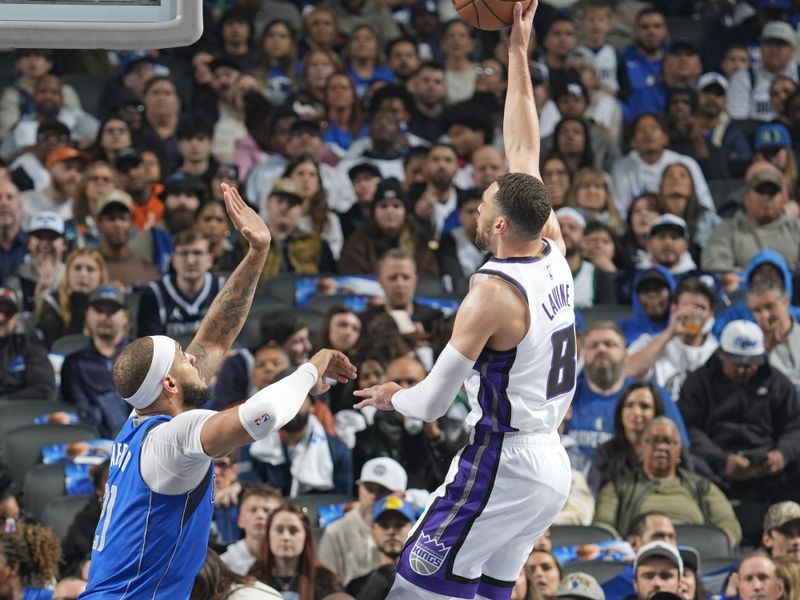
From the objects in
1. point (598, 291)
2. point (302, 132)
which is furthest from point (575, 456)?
point (302, 132)

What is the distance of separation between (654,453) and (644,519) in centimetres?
64

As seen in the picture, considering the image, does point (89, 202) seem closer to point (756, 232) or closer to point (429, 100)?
point (429, 100)

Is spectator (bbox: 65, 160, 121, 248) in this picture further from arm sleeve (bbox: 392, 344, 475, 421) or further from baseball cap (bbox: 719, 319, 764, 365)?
arm sleeve (bbox: 392, 344, 475, 421)

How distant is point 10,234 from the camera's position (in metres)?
12.6

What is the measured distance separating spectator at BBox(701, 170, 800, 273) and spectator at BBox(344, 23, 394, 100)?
154 inches

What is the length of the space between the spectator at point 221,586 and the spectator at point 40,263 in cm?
496

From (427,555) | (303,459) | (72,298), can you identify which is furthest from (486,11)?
(72,298)

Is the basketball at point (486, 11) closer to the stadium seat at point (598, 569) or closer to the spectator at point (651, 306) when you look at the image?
the stadium seat at point (598, 569)

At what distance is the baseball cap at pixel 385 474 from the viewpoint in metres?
10.1

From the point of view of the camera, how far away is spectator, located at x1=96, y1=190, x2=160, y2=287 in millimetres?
12359

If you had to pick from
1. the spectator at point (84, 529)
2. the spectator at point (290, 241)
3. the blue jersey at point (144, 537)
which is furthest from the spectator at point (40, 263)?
the blue jersey at point (144, 537)

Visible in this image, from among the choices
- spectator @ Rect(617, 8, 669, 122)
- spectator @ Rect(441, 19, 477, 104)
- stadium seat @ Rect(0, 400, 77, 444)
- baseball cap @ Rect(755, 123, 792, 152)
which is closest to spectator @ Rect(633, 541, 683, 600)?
stadium seat @ Rect(0, 400, 77, 444)

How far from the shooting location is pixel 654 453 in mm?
10672

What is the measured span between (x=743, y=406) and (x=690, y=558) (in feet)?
7.36
